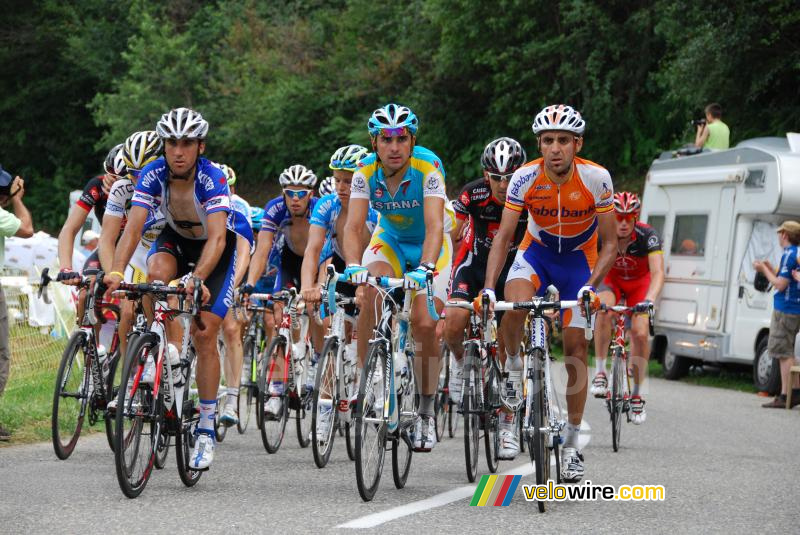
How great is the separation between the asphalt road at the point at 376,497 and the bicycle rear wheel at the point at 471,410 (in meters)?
0.19

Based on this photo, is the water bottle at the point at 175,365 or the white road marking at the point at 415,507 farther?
the water bottle at the point at 175,365

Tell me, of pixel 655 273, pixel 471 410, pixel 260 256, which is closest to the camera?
pixel 471 410

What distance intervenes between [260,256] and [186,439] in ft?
12.3

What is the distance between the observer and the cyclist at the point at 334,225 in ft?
34.9

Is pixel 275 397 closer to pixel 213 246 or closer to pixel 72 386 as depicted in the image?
pixel 72 386

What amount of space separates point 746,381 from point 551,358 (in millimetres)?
13939

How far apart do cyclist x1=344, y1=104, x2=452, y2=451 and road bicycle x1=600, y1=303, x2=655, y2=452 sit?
2874 mm

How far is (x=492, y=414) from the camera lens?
950cm

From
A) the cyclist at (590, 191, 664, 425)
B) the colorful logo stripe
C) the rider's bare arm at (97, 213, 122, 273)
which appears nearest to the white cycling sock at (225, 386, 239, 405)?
the rider's bare arm at (97, 213, 122, 273)

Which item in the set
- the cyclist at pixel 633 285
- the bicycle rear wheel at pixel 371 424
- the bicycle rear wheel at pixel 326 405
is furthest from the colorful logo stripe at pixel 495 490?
the cyclist at pixel 633 285

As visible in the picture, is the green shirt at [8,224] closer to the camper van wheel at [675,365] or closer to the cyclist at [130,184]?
the cyclist at [130,184]

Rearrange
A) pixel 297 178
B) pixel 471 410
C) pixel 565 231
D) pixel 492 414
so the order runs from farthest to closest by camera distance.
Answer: pixel 297 178
pixel 492 414
pixel 471 410
pixel 565 231

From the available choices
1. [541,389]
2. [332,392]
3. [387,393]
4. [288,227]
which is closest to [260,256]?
[288,227]

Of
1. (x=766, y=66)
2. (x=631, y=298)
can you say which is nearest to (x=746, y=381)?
(x=766, y=66)
